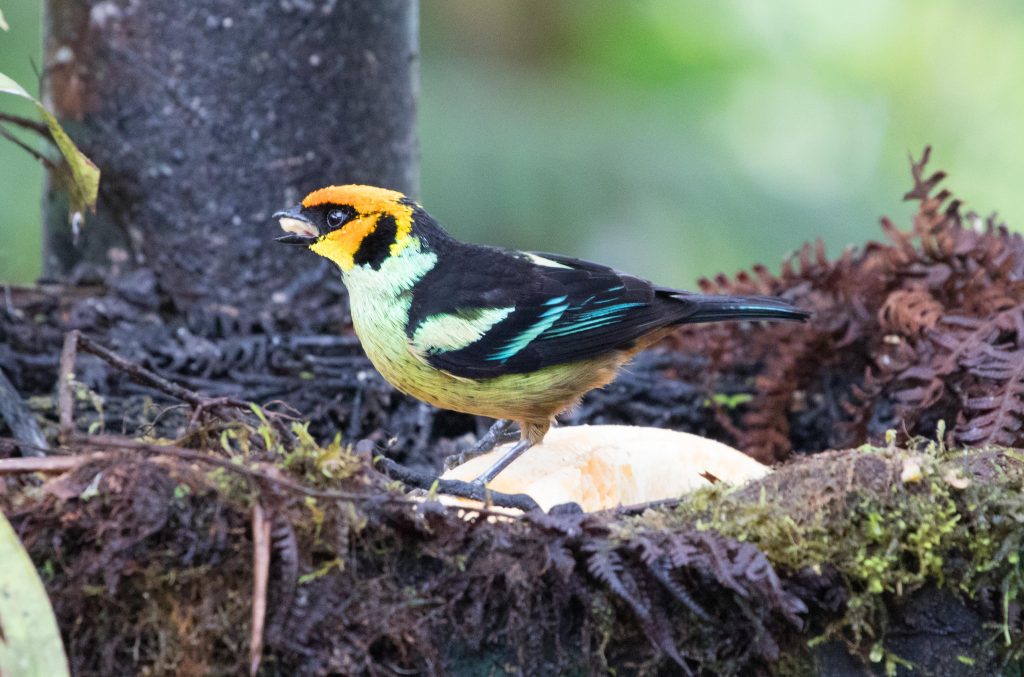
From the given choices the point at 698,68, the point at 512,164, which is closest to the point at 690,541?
the point at 512,164

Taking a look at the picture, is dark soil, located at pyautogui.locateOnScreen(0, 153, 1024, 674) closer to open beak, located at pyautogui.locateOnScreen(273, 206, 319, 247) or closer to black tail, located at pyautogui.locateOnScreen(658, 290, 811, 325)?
black tail, located at pyautogui.locateOnScreen(658, 290, 811, 325)

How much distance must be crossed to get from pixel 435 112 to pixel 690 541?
16.7 feet

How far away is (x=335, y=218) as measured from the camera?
12.3ft

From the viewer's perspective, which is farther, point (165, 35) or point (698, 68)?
point (698, 68)

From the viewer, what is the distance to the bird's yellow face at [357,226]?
3.75 m

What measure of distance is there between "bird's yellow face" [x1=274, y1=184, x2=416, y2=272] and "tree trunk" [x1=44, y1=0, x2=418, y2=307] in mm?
872

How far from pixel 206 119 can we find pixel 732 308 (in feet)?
7.42

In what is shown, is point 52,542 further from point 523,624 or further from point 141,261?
point 141,261

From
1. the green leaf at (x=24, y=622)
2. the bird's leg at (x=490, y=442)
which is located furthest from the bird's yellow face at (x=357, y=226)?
the green leaf at (x=24, y=622)

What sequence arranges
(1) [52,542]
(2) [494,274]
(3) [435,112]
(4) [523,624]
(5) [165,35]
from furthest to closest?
(3) [435,112], (5) [165,35], (2) [494,274], (4) [523,624], (1) [52,542]

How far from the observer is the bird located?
354 centimetres

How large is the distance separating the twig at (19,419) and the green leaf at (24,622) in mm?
1369

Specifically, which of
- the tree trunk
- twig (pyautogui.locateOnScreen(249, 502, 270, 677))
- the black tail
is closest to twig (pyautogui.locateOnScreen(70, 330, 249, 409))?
twig (pyautogui.locateOnScreen(249, 502, 270, 677))

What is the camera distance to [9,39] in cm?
643
